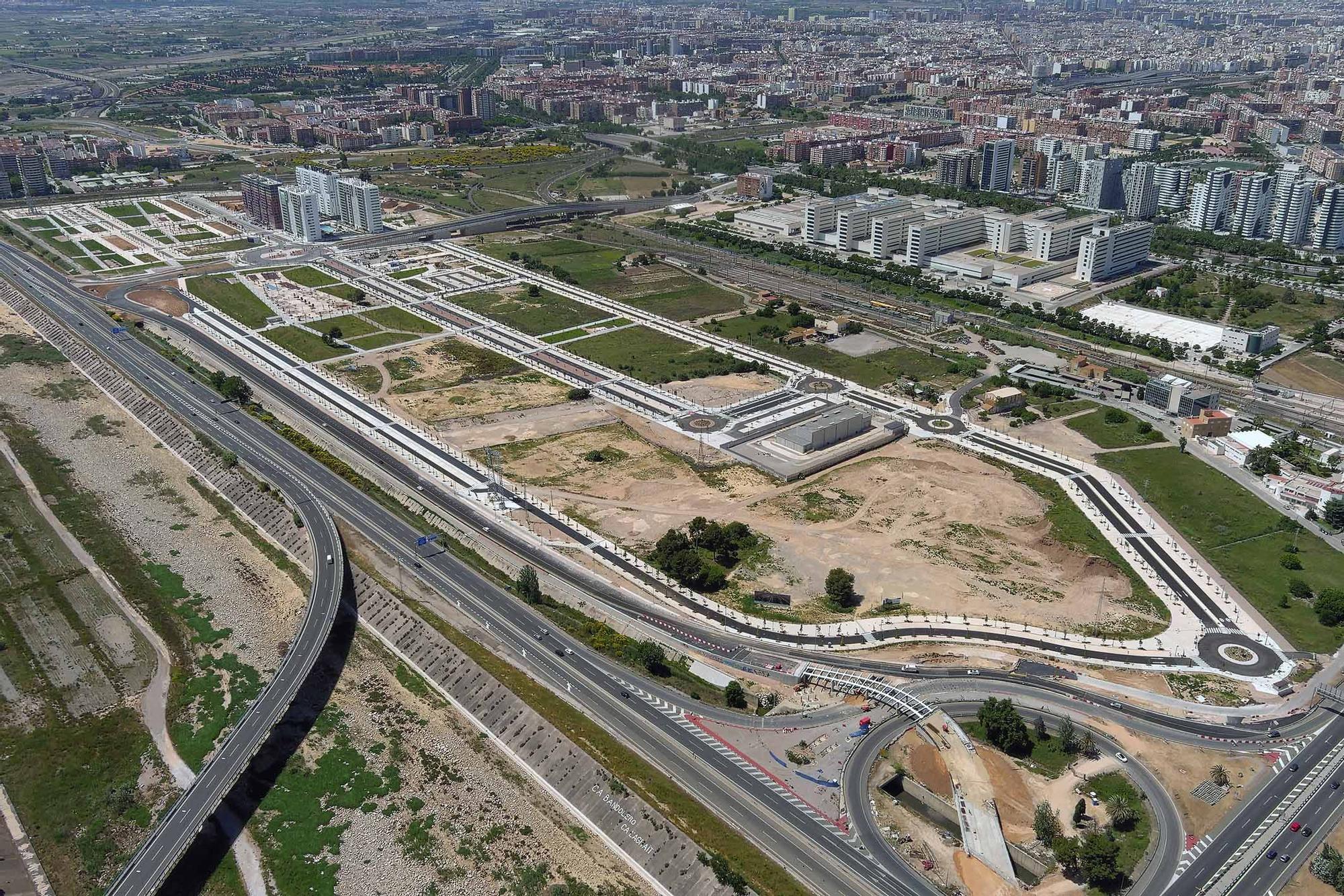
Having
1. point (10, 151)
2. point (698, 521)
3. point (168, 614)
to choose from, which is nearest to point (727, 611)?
point (698, 521)

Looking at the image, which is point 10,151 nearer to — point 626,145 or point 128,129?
point 128,129

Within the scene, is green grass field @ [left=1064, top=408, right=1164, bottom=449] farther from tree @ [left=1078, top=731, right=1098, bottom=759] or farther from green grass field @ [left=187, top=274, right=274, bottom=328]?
green grass field @ [left=187, top=274, right=274, bottom=328]

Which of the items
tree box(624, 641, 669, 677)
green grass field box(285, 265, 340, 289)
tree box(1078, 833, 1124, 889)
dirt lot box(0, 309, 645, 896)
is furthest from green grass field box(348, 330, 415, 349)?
tree box(1078, 833, 1124, 889)

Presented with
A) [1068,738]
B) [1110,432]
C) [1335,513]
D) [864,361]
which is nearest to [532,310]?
[864,361]

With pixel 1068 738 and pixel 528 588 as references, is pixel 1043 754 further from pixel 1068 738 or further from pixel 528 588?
pixel 528 588

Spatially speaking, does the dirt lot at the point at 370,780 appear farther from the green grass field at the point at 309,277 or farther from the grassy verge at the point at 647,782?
the green grass field at the point at 309,277

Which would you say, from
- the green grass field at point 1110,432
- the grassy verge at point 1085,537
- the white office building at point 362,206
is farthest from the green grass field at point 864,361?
the white office building at point 362,206

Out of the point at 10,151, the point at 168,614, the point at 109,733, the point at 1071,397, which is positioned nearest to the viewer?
the point at 109,733
